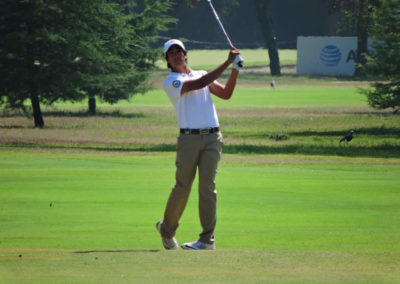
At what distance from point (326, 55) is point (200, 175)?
7672cm

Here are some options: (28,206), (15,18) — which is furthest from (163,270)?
(15,18)

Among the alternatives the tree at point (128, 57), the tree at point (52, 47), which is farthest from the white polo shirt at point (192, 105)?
the tree at point (128, 57)

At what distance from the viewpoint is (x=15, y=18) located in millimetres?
35875

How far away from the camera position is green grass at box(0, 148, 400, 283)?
742cm

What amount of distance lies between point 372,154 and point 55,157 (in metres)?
8.88

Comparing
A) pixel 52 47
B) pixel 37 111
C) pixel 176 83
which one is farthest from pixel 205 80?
pixel 37 111

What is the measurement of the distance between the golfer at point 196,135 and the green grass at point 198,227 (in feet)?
1.22

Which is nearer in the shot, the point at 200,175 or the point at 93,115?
the point at 200,175

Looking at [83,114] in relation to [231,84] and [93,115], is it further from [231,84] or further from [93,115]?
[231,84]

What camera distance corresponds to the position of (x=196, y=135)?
30.3ft

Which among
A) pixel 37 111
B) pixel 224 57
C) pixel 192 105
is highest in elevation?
pixel 192 105

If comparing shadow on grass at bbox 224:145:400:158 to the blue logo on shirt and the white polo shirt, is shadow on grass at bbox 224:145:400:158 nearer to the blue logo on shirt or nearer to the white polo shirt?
the white polo shirt

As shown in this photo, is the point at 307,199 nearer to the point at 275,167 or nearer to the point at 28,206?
the point at 28,206

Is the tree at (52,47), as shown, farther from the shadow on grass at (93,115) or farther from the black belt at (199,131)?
the black belt at (199,131)
